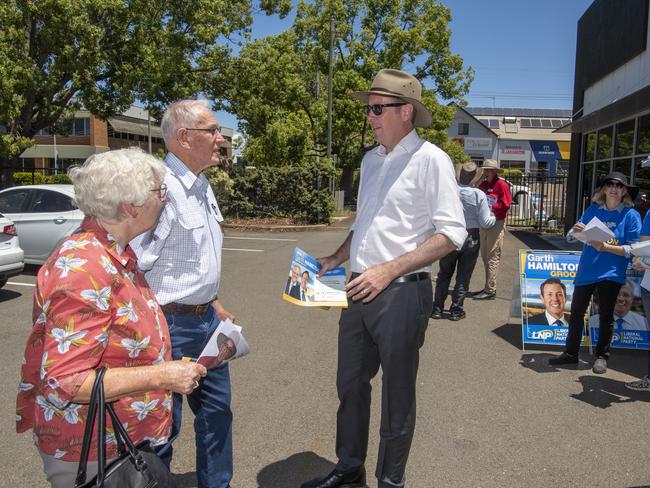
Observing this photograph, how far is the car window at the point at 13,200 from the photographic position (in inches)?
374

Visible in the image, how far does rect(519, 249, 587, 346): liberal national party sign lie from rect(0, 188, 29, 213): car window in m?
8.20

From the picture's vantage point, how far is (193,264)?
8.46ft

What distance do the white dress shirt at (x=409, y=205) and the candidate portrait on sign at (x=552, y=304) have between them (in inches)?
143

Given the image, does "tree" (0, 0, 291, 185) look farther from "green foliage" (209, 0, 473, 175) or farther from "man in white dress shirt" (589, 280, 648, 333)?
"man in white dress shirt" (589, 280, 648, 333)

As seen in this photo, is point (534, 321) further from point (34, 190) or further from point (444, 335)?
point (34, 190)

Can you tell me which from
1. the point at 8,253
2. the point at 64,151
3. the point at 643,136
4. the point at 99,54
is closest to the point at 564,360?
the point at 8,253

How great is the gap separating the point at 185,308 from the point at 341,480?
1405mm

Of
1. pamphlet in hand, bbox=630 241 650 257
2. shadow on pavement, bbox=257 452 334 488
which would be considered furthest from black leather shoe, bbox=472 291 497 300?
shadow on pavement, bbox=257 452 334 488

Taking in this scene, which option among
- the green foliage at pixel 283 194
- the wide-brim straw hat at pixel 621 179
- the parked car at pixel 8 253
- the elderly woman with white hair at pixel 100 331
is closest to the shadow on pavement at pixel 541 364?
the wide-brim straw hat at pixel 621 179

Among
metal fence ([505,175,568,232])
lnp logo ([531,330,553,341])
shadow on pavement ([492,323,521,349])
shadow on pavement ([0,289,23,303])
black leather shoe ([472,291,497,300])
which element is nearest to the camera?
lnp logo ([531,330,553,341])

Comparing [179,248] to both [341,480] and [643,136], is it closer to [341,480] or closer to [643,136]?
[341,480]

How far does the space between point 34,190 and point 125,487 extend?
9.14 meters

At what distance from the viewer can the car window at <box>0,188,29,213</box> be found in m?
9.50

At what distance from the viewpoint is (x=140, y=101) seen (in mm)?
19797
